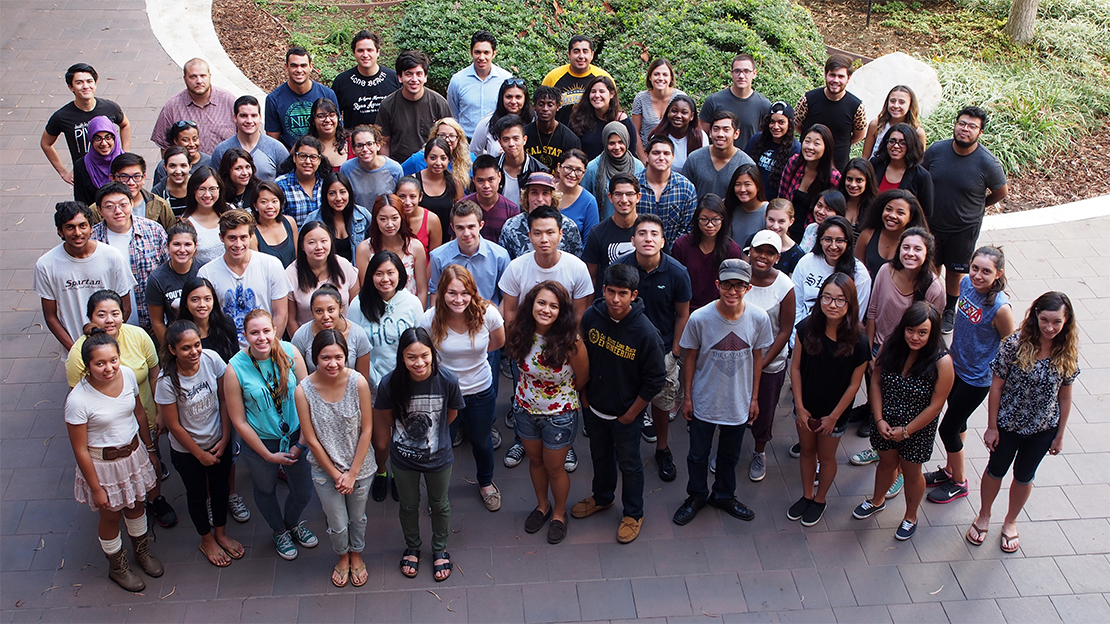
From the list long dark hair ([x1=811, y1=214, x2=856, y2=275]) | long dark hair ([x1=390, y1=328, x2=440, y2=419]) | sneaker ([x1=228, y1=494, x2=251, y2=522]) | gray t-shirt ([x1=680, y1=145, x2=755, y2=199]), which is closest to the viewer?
long dark hair ([x1=390, y1=328, x2=440, y2=419])

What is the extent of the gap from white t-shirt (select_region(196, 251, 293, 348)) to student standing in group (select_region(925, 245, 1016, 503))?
4296 mm

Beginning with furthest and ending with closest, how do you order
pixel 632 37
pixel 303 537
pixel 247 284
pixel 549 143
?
pixel 632 37, pixel 549 143, pixel 247 284, pixel 303 537

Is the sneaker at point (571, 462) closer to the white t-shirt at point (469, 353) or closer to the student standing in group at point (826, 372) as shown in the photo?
the white t-shirt at point (469, 353)

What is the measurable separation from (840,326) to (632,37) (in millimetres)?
6401

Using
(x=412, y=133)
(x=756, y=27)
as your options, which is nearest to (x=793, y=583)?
(x=412, y=133)

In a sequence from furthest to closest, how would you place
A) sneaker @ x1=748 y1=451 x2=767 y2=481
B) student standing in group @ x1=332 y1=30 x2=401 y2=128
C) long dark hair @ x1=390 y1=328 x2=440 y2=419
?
student standing in group @ x1=332 y1=30 x2=401 y2=128, sneaker @ x1=748 y1=451 x2=767 y2=481, long dark hair @ x1=390 y1=328 x2=440 y2=419

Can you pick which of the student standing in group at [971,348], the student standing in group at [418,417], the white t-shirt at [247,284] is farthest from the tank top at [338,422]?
the student standing in group at [971,348]

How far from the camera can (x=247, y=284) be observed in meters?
5.90

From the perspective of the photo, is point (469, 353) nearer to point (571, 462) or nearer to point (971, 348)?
point (571, 462)

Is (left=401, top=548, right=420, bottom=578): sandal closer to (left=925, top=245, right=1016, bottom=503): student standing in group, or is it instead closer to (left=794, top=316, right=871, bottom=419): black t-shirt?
(left=794, top=316, right=871, bottom=419): black t-shirt

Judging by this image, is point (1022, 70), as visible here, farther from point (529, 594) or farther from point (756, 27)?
point (529, 594)


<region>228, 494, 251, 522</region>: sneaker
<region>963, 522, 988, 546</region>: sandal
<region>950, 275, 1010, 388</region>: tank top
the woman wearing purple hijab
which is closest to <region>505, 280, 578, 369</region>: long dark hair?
<region>228, 494, 251, 522</region>: sneaker

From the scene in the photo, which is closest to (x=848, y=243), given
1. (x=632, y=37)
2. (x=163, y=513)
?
(x=163, y=513)

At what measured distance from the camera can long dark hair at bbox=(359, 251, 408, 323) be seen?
562 cm
